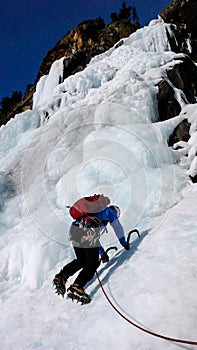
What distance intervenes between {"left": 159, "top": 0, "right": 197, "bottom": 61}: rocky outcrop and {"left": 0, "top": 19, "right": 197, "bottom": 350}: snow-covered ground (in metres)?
4.85

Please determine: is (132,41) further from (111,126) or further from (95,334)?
(95,334)

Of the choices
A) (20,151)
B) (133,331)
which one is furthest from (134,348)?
(20,151)

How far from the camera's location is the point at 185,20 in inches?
581

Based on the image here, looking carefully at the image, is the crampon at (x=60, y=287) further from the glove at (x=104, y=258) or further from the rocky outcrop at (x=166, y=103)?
the rocky outcrop at (x=166, y=103)

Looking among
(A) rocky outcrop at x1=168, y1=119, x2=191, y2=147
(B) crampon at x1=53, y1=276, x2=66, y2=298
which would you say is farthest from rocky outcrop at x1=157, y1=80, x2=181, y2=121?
(B) crampon at x1=53, y1=276, x2=66, y2=298

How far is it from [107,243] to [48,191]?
2.88 meters

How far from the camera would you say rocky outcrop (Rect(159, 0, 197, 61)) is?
47.4 ft

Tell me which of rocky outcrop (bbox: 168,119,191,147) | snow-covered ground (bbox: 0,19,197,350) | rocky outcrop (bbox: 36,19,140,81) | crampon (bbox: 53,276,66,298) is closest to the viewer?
snow-covered ground (bbox: 0,19,197,350)

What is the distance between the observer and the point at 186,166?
19.5 feet

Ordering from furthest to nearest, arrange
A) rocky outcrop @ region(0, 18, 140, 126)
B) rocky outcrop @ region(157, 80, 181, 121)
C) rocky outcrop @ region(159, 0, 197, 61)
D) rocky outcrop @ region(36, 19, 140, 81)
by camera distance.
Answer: rocky outcrop @ region(36, 19, 140, 81)
rocky outcrop @ region(0, 18, 140, 126)
rocky outcrop @ region(159, 0, 197, 61)
rocky outcrop @ region(157, 80, 181, 121)

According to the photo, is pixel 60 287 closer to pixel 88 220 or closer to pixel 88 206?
pixel 88 220

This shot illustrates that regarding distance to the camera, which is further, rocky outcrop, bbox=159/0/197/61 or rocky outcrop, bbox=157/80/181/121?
rocky outcrop, bbox=159/0/197/61

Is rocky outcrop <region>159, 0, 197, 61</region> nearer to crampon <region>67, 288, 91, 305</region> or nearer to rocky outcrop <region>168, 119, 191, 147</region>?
rocky outcrop <region>168, 119, 191, 147</region>

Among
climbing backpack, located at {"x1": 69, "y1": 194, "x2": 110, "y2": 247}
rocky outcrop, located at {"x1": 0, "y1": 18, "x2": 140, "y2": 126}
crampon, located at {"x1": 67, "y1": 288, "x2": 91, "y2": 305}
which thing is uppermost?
rocky outcrop, located at {"x1": 0, "y1": 18, "x2": 140, "y2": 126}
